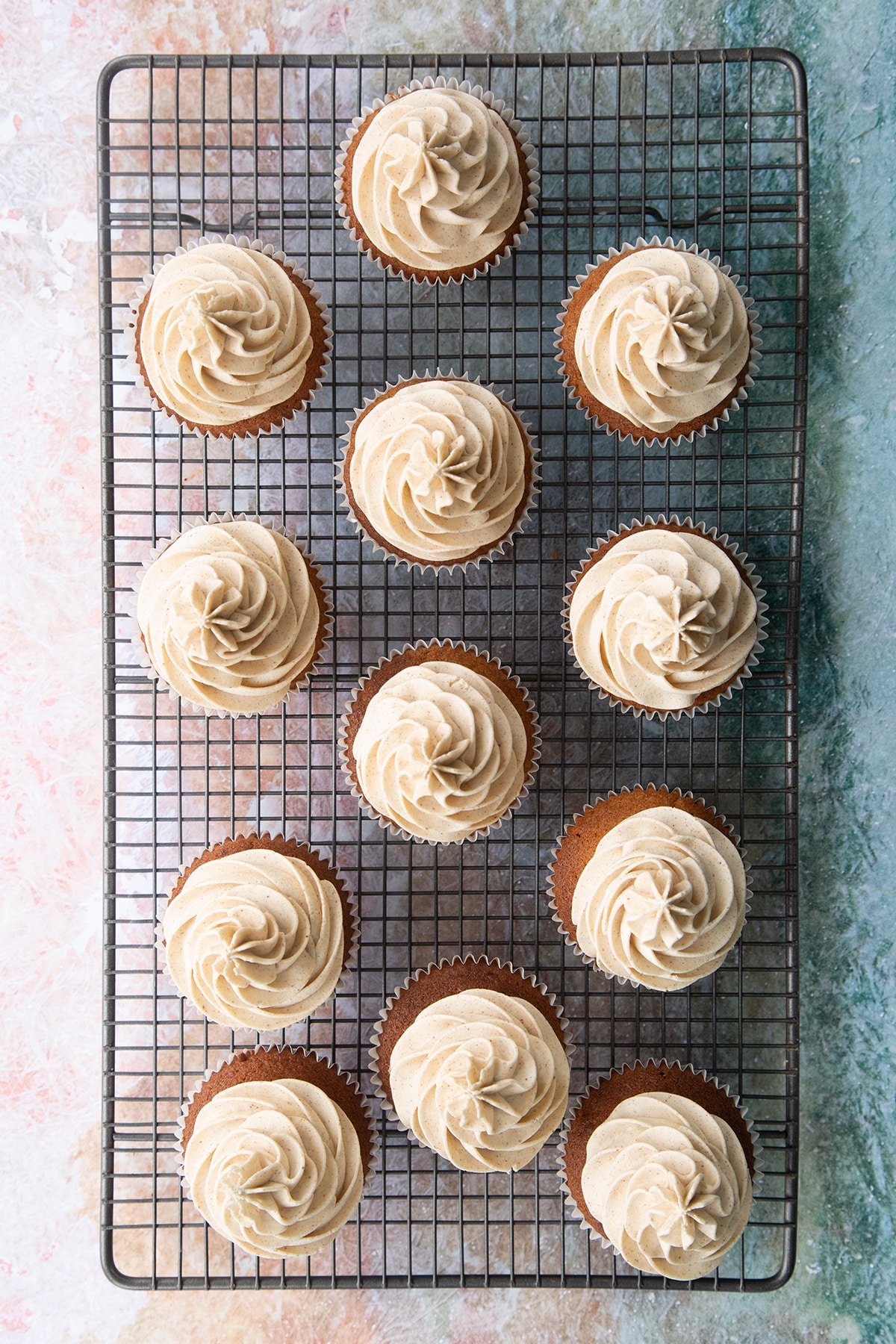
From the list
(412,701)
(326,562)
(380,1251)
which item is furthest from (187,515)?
(380,1251)

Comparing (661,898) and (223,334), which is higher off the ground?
(223,334)

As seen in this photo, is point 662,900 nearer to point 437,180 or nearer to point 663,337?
point 663,337

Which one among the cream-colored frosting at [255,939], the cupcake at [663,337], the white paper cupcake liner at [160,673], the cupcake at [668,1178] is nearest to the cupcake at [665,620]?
the cupcake at [663,337]

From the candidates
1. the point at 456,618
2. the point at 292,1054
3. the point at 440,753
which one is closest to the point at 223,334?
the point at 456,618

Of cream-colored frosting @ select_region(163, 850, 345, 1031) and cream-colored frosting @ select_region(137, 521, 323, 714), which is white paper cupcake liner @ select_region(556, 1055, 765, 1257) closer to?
cream-colored frosting @ select_region(163, 850, 345, 1031)

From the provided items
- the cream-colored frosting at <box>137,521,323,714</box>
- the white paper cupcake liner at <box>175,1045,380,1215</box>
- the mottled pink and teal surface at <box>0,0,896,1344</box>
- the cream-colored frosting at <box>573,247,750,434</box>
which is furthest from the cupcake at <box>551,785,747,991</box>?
the cream-colored frosting at <box>573,247,750,434</box>

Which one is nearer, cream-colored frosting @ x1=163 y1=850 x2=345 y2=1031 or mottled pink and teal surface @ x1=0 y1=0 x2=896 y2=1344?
cream-colored frosting @ x1=163 y1=850 x2=345 y2=1031

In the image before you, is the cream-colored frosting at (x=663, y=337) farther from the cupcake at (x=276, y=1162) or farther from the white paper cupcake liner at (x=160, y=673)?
the cupcake at (x=276, y=1162)

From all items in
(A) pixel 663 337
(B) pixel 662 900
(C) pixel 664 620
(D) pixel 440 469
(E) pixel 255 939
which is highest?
(A) pixel 663 337

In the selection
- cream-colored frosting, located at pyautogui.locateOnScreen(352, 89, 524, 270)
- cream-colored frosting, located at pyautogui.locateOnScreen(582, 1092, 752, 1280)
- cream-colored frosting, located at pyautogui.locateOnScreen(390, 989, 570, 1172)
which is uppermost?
cream-colored frosting, located at pyautogui.locateOnScreen(352, 89, 524, 270)
